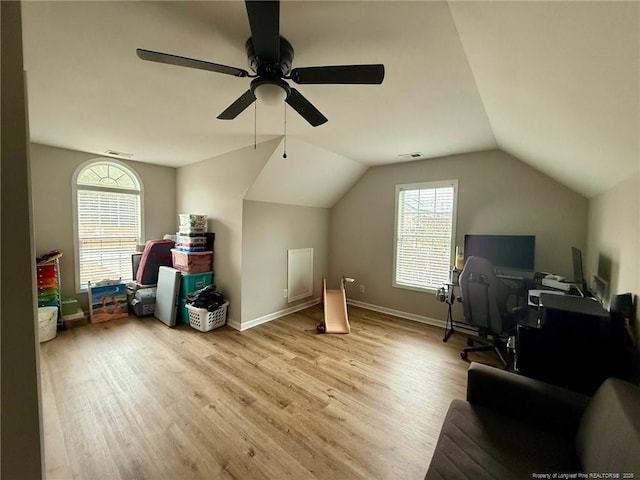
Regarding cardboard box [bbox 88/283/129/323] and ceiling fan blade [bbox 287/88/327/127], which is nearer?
ceiling fan blade [bbox 287/88/327/127]

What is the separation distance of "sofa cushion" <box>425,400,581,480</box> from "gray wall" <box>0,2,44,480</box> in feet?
4.61

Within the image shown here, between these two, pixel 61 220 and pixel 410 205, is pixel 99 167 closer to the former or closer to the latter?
pixel 61 220

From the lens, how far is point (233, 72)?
1.29 metres

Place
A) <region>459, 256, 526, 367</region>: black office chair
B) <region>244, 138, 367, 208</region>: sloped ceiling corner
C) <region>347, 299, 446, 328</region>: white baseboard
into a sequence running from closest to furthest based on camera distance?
1. <region>459, 256, 526, 367</region>: black office chair
2. <region>244, 138, 367, 208</region>: sloped ceiling corner
3. <region>347, 299, 446, 328</region>: white baseboard

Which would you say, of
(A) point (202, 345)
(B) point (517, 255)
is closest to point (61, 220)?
(A) point (202, 345)

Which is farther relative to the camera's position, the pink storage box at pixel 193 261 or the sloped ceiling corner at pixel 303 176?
the pink storage box at pixel 193 261

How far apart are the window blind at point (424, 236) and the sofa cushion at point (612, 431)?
251 cm

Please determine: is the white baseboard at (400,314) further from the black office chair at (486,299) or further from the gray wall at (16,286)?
the gray wall at (16,286)

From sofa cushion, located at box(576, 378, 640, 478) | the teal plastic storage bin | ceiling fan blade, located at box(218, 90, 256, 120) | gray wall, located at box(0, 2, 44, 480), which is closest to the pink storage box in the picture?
the teal plastic storage bin

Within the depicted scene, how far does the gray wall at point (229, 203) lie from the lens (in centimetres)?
313

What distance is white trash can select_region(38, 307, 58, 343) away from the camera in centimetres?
279

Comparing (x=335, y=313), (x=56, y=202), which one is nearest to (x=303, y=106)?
(x=335, y=313)

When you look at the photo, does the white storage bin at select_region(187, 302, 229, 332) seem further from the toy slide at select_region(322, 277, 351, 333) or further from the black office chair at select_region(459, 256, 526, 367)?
the black office chair at select_region(459, 256, 526, 367)

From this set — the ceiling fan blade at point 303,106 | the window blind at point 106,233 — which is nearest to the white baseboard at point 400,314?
the ceiling fan blade at point 303,106
